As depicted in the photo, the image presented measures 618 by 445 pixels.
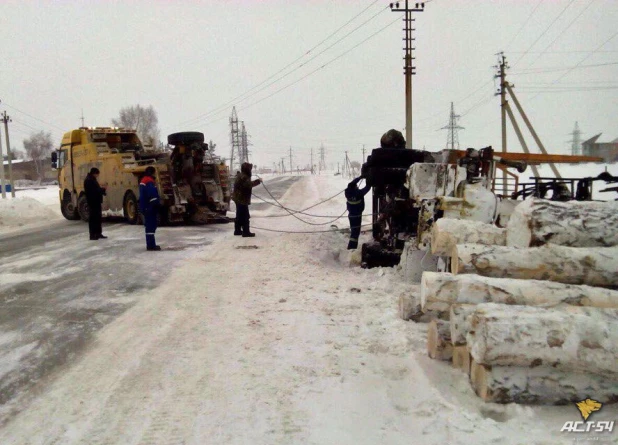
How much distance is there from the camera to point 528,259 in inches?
160

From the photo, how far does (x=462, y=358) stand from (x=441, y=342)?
0.23 meters

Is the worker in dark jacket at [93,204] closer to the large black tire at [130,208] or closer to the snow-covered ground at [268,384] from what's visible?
the large black tire at [130,208]

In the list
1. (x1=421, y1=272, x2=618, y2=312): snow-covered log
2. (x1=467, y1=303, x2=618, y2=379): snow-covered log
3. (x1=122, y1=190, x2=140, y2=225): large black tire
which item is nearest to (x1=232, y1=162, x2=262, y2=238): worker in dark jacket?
(x1=122, y1=190, x2=140, y2=225): large black tire

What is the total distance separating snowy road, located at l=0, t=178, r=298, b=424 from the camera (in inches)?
165

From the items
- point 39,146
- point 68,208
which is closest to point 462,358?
point 68,208

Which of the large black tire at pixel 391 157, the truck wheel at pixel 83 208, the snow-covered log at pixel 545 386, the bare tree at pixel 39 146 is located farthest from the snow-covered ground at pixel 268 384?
the bare tree at pixel 39 146

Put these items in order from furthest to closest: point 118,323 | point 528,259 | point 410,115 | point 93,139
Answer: point 410,115 < point 93,139 < point 118,323 < point 528,259

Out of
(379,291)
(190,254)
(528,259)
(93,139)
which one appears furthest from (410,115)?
(528,259)

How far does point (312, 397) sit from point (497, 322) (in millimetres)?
1371

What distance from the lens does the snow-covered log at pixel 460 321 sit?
11.8 ft

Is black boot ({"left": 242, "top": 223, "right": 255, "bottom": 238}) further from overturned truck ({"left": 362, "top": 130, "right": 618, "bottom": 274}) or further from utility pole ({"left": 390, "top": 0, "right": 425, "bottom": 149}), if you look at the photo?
utility pole ({"left": 390, "top": 0, "right": 425, "bottom": 149})

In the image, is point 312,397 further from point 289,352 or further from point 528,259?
point 528,259

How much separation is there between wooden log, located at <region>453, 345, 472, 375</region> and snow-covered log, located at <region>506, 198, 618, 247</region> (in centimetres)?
118

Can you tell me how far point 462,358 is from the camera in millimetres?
3789
